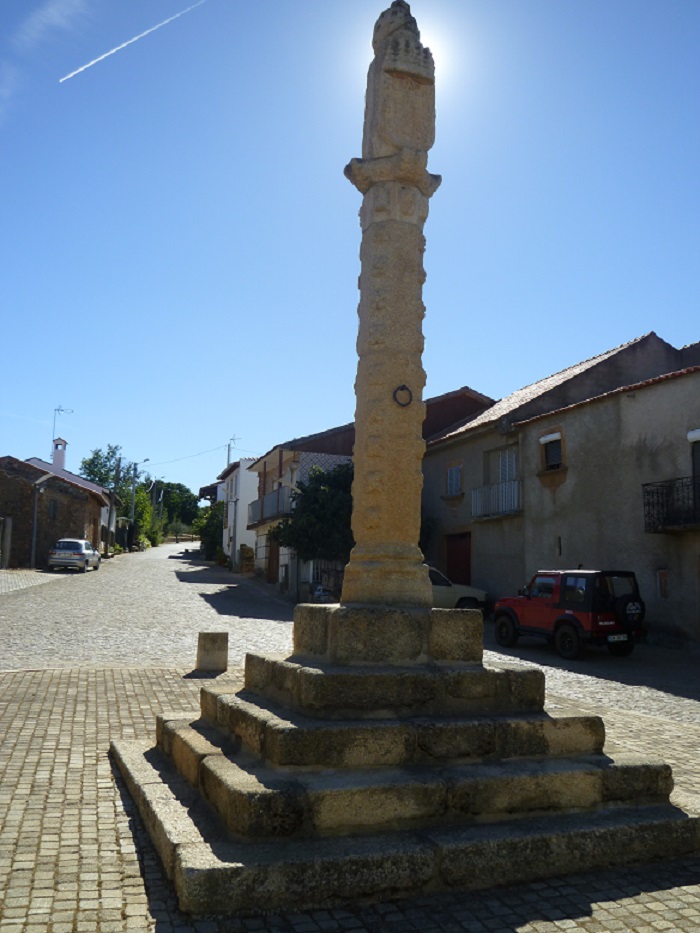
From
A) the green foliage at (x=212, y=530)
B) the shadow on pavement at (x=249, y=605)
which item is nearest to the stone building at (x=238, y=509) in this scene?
the green foliage at (x=212, y=530)

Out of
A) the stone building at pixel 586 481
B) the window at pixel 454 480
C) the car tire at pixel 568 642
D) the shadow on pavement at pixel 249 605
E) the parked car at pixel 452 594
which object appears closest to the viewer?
the car tire at pixel 568 642

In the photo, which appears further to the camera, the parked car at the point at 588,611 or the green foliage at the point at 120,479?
the green foliage at the point at 120,479

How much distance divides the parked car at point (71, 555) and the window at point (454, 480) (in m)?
17.3

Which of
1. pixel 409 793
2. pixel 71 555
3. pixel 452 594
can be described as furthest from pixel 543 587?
pixel 71 555

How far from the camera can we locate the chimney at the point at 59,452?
47.4 m

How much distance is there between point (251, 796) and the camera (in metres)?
3.72

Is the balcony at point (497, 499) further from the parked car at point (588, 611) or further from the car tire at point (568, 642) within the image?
the car tire at point (568, 642)

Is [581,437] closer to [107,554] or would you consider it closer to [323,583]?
[323,583]

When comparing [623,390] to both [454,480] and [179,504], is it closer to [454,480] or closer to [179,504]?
[454,480]

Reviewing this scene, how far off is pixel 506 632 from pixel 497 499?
22.4 ft

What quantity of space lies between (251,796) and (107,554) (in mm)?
46508

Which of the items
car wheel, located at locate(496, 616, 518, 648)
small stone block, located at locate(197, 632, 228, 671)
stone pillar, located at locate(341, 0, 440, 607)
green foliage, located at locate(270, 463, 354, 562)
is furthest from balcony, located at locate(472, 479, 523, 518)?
stone pillar, located at locate(341, 0, 440, 607)

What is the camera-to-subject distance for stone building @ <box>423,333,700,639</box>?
622 inches

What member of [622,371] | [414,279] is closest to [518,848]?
[414,279]
